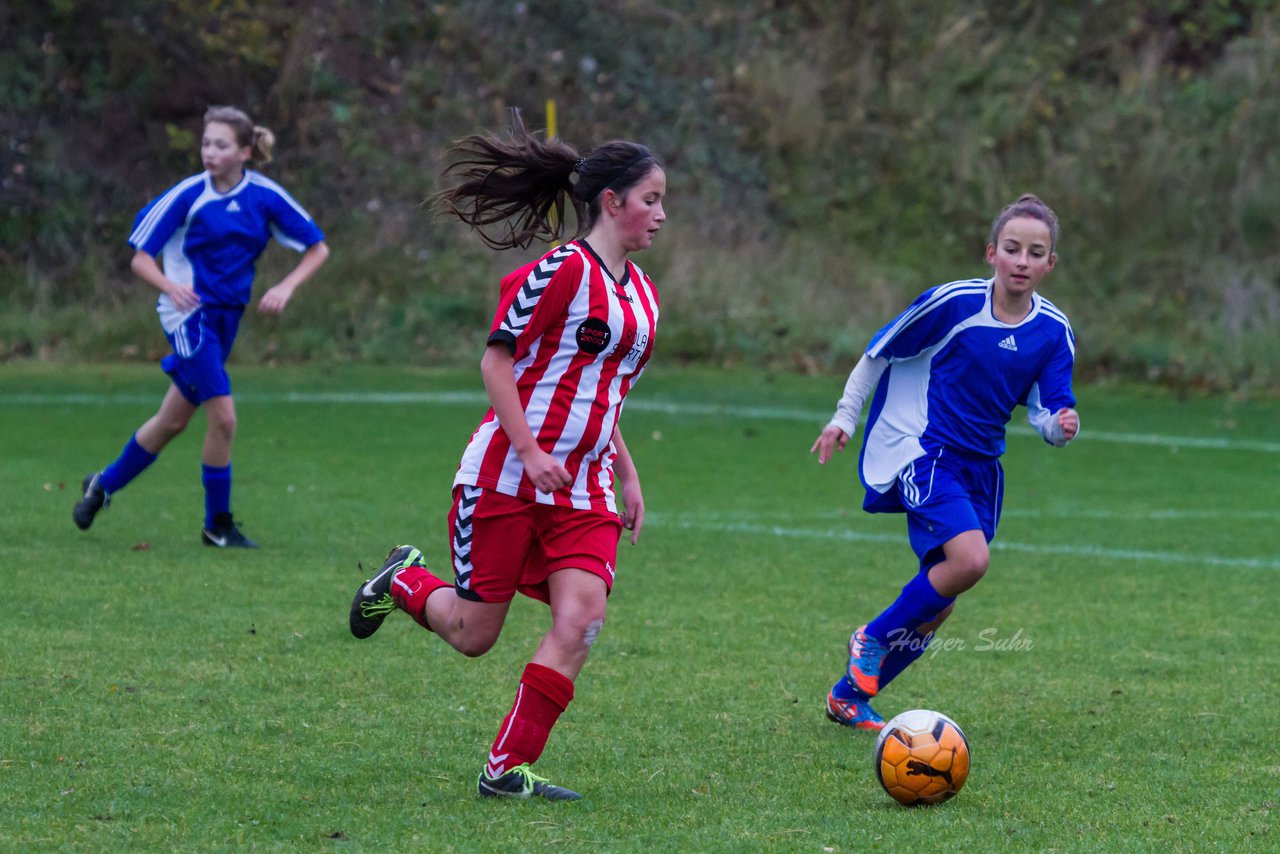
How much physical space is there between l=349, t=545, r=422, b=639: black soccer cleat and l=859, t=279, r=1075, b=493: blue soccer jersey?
1.48 metres

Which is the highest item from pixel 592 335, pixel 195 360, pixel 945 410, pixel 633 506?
pixel 592 335

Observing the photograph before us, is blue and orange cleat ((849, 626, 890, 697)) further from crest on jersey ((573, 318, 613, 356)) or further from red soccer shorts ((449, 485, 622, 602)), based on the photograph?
crest on jersey ((573, 318, 613, 356))

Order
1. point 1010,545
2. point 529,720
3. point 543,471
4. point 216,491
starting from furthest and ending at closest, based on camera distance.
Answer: point 1010,545, point 216,491, point 529,720, point 543,471

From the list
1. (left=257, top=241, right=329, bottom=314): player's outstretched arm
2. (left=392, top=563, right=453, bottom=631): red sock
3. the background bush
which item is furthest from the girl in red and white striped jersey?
the background bush

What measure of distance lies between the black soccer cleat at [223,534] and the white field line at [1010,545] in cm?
225

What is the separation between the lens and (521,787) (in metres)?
4.32

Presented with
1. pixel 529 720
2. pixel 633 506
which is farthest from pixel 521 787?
pixel 633 506

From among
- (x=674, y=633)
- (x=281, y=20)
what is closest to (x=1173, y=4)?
(x=281, y=20)

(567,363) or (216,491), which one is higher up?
(567,363)

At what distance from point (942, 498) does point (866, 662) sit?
1.82 feet

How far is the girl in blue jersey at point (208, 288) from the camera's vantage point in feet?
26.0

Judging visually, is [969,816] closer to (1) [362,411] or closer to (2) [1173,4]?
(1) [362,411]

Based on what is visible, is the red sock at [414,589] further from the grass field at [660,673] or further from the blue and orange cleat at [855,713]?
the blue and orange cleat at [855,713]

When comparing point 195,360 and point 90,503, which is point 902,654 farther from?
point 90,503
